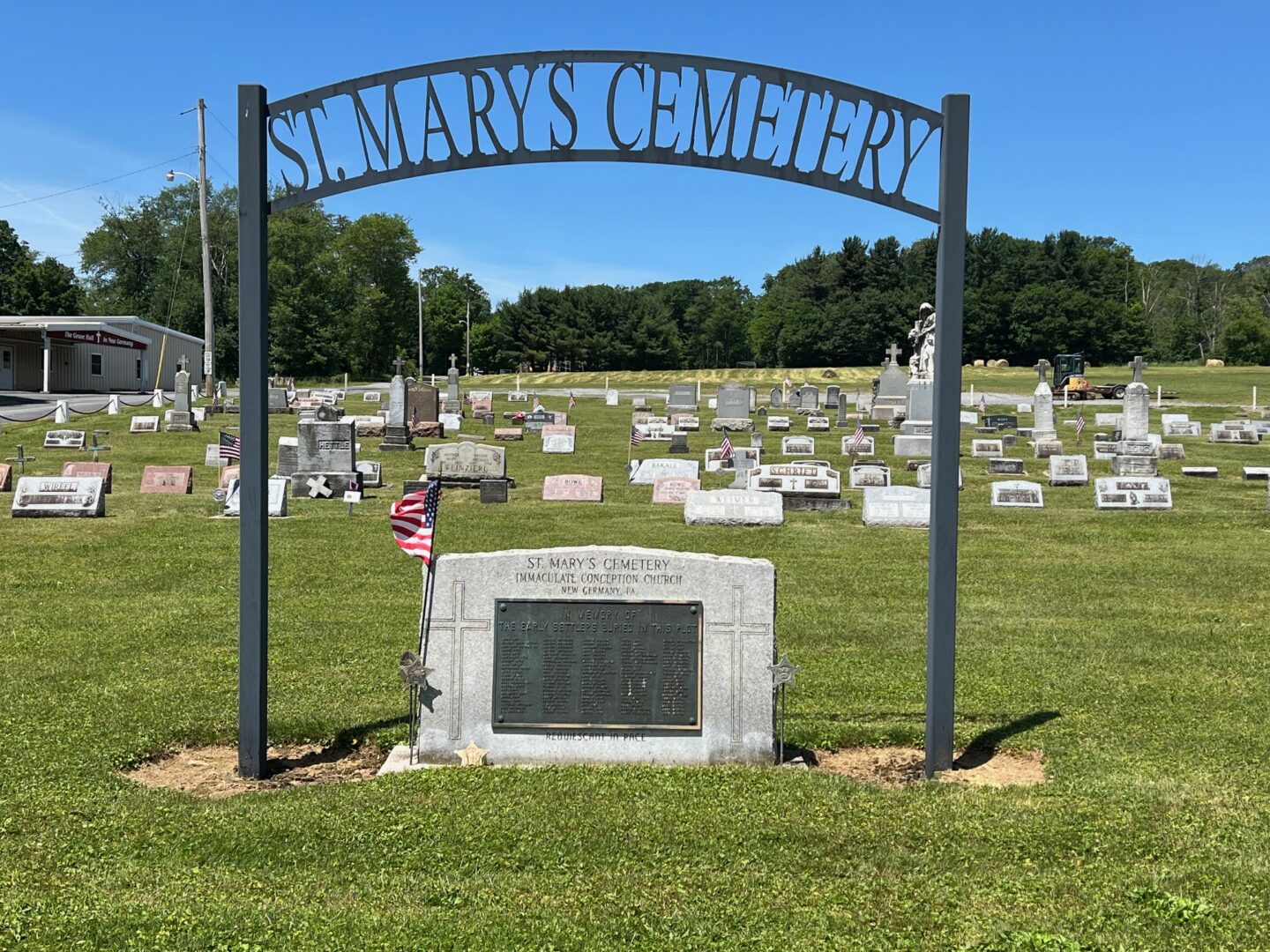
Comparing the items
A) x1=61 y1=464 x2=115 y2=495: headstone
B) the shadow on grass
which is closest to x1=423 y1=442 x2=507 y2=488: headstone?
x1=61 y1=464 x2=115 y2=495: headstone

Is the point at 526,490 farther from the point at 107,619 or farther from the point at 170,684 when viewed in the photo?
the point at 170,684

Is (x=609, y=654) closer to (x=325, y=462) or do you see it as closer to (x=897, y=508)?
(x=897, y=508)

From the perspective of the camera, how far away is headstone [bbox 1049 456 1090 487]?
25719 mm

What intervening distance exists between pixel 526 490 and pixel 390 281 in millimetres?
82291

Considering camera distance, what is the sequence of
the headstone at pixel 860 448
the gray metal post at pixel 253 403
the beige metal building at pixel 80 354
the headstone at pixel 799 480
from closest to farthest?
the gray metal post at pixel 253 403, the headstone at pixel 799 480, the headstone at pixel 860 448, the beige metal building at pixel 80 354

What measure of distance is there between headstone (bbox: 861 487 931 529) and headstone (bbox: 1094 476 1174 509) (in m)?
4.19

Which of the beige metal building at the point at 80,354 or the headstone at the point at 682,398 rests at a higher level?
the beige metal building at the point at 80,354

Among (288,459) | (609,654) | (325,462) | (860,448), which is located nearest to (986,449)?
(860,448)

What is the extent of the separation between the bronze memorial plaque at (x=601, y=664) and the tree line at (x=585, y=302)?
84886 mm

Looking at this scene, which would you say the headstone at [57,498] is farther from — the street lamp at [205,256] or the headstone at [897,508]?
the street lamp at [205,256]

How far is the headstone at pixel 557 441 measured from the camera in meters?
33.2

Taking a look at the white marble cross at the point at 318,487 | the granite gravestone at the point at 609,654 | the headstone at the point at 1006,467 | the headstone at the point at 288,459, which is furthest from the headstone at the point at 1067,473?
the granite gravestone at the point at 609,654

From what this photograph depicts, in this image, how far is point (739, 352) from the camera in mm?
129375

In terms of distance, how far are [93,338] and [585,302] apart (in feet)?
174
